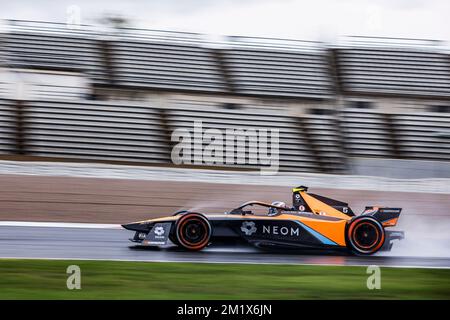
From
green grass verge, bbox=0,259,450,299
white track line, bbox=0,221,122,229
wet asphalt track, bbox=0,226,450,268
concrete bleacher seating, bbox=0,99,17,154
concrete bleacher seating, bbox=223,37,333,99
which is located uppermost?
concrete bleacher seating, bbox=223,37,333,99

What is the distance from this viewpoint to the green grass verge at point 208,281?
5.96 m

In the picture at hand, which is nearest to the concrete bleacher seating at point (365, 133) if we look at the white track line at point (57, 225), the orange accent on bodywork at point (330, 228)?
the white track line at point (57, 225)

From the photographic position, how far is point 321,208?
8.23 metres

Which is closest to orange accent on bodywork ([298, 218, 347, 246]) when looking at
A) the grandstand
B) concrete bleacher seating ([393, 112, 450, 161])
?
the grandstand

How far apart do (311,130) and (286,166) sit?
2195 millimetres

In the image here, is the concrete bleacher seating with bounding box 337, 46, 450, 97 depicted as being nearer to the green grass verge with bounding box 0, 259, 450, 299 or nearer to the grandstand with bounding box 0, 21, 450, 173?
the grandstand with bounding box 0, 21, 450, 173

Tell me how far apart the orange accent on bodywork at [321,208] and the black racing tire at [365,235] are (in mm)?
193

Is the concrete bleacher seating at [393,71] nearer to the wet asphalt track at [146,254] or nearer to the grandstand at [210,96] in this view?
the grandstand at [210,96]

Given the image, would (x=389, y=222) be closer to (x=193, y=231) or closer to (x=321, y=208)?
(x=321, y=208)

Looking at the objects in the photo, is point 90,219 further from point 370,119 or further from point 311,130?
point 370,119

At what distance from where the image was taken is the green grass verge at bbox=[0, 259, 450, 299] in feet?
19.6
